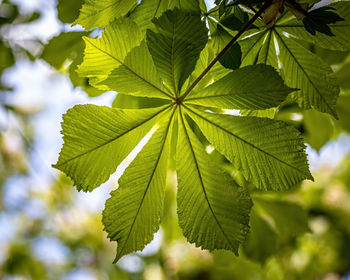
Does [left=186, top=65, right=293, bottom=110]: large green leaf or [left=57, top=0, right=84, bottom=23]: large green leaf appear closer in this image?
[left=186, top=65, right=293, bottom=110]: large green leaf

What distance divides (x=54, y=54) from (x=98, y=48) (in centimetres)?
59

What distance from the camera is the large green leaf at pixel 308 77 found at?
26.8 inches

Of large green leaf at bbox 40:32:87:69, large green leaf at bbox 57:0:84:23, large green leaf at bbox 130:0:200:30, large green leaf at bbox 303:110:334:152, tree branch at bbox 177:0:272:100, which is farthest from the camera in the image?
large green leaf at bbox 303:110:334:152

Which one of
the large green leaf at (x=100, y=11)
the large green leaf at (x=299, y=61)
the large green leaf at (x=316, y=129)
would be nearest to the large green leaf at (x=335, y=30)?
the large green leaf at (x=299, y=61)

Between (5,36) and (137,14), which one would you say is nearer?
(137,14)

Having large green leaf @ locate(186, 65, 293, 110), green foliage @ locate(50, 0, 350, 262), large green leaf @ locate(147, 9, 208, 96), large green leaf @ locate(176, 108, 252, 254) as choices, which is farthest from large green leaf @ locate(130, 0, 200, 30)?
large green leaf @ locate(176, 108, 252, 254)

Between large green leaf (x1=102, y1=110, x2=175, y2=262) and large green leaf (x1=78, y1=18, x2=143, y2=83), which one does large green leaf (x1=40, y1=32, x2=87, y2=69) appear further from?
large green leaf (x1=102, y1=110, x2=175, y2=262)

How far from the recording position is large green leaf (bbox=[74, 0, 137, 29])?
671 mm

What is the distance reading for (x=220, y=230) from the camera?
2.06 ft

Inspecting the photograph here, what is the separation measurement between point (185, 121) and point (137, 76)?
0.53 ft

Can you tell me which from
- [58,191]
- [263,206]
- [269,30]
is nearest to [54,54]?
[269,30]

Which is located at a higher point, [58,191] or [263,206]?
[263,206]

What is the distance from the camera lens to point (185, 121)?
746 millimetres

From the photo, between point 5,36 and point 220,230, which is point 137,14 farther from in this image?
point 5,36
